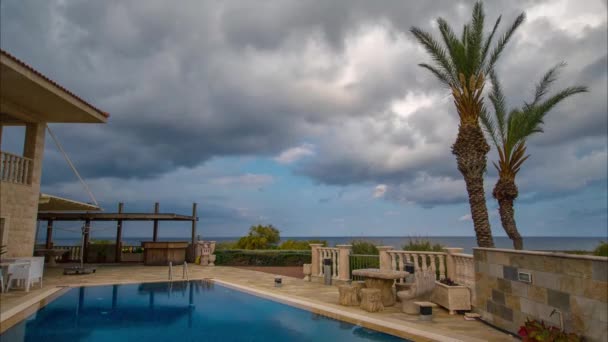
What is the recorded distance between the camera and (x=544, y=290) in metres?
5.87

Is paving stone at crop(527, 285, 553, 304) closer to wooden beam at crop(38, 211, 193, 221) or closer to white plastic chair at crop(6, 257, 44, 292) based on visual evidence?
white plastic chair at crop(6, 257, 44, 292)

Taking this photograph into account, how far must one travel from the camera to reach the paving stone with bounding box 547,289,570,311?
17.6ft

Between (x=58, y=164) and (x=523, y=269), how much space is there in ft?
60.9

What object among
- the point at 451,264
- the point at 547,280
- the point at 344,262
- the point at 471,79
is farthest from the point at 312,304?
the point at 471,79

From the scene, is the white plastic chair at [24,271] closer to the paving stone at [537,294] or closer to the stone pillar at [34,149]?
the stone pillar at [34,149]

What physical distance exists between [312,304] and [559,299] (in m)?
5.80

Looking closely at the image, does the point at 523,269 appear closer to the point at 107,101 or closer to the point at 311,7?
the point at 311,7

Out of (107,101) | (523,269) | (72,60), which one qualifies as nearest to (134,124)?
(107,101)

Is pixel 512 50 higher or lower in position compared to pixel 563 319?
higher

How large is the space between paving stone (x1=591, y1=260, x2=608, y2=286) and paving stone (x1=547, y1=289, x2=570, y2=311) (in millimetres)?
641

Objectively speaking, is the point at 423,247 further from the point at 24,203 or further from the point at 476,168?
the point at 24,203

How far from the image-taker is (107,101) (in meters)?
20.2

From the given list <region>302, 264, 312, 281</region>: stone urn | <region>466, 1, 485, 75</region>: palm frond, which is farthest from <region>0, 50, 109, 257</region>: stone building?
<region>466, 1, 485, 75</region>: palm frond

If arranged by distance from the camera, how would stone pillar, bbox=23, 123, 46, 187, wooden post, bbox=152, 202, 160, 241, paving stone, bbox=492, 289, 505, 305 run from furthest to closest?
wooden post, bbox=152, 202, 160, 241, stone pillar, bbox=23, 123, 46, 187, paving stone, bbox=492, 289, 505, 305
